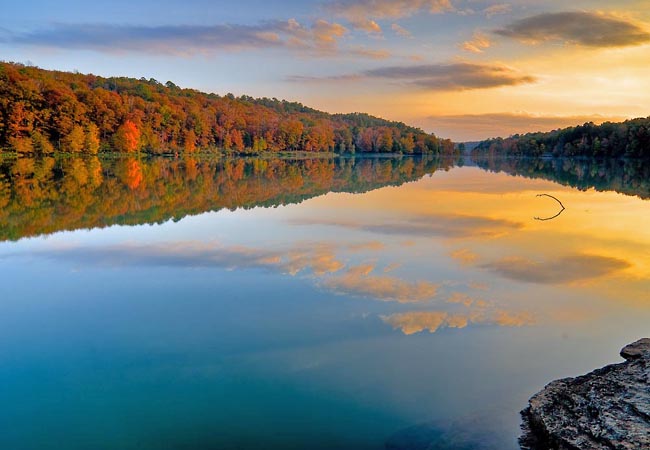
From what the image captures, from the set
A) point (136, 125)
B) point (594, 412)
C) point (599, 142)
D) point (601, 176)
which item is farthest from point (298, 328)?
point (599, 142)

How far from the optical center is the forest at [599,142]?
75125 mm

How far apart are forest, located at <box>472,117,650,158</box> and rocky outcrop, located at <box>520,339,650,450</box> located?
7989cm

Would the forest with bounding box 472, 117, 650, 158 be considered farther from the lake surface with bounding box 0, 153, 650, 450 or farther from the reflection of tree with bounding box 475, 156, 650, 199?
the lake surface with bounding box 0, 153, 650, 450

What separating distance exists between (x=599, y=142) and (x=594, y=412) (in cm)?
10027

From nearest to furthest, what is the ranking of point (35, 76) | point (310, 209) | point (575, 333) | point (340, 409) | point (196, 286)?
point (340, 409) → point (575, 333) → point (196, 286) → point (310, 209) → point (35, 76)

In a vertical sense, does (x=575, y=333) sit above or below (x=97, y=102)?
below

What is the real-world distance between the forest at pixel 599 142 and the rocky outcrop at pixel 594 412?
79895 millimetres

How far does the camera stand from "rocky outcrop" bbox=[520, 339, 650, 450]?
12.6ft

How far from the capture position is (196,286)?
8.15 m

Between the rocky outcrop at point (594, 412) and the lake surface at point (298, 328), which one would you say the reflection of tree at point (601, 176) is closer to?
the lake surface at point (298, 328)

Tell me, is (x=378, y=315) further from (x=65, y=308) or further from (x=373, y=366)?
(x=65, y=308)

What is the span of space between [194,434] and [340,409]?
1253 mm

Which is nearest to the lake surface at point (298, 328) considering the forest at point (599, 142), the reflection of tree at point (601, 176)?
the reflection of tree at point (601, 176)

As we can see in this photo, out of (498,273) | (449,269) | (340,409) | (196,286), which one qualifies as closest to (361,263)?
(449,269)
